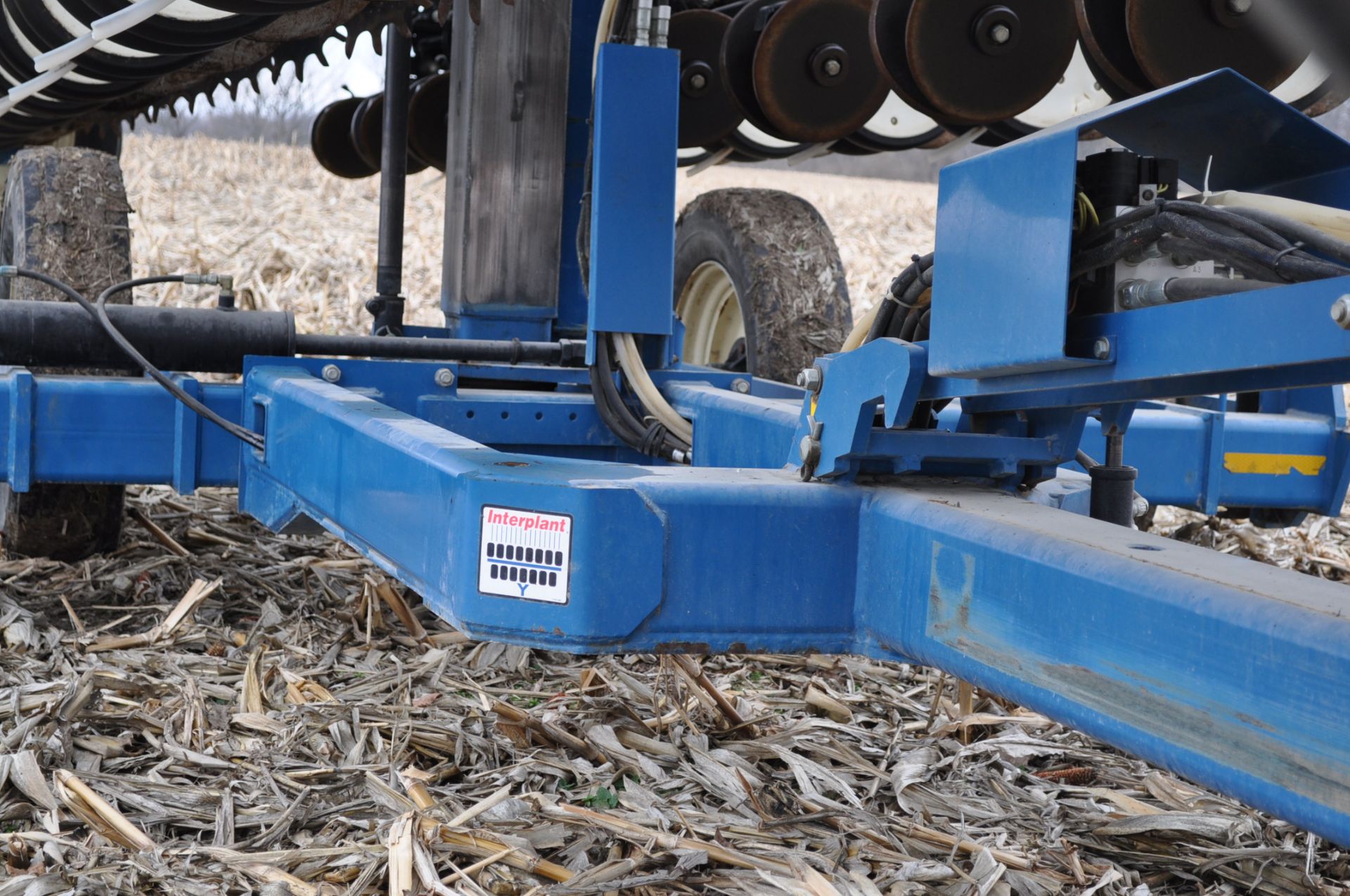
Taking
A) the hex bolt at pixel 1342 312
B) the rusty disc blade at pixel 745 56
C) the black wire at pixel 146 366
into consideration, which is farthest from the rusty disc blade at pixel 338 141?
the hex bolt at pixel 1342 312

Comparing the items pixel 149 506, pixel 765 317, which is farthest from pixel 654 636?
pixel 149 506

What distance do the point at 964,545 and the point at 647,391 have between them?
5.10ft

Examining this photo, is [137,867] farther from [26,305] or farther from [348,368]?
[26,305]

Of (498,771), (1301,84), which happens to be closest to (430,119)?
(1301,84)

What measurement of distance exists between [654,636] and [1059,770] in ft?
3.53

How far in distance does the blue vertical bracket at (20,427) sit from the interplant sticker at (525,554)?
1741 millimetres

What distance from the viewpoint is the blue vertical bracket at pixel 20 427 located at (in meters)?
3.15

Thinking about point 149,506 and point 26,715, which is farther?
point 149,506

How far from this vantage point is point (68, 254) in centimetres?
411

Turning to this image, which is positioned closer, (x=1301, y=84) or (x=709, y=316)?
Result: (x=1301, y=84)

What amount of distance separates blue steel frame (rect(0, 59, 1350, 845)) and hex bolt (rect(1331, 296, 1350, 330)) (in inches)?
1.2

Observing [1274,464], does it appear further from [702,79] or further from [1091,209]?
[702,79]

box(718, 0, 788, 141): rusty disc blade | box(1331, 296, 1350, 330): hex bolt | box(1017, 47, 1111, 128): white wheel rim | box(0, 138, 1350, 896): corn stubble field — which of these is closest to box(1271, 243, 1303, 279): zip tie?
box(1331, 296, 1350, 330): hex bolt

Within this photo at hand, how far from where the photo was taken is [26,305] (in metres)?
3.33
